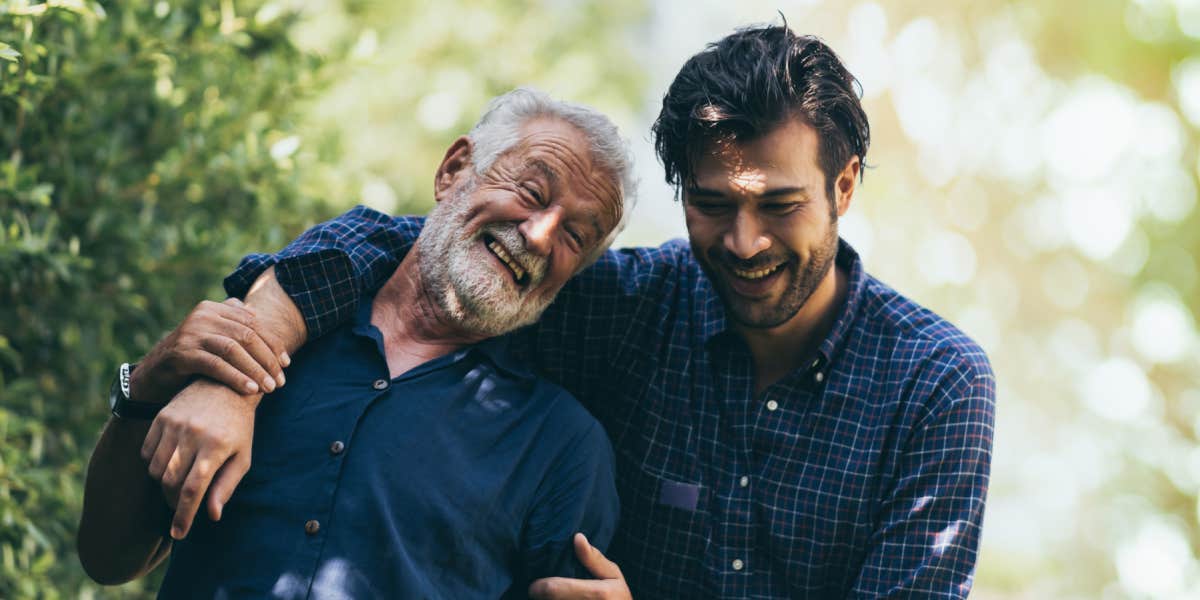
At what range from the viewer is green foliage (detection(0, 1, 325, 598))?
2.51 m

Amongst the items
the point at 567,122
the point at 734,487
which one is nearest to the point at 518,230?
the point at 567,122

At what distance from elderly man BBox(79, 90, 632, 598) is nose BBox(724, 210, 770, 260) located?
297 millimetres

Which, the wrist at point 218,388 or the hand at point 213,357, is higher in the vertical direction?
the hand at point 213,357

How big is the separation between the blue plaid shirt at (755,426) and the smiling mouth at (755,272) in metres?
0.22

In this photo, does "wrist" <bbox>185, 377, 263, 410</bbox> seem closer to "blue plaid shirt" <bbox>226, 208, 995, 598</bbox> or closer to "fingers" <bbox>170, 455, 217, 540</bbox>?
"fingers" <bbox>170, 455, 217, 540</bbox>

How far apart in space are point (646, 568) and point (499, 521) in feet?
1.41

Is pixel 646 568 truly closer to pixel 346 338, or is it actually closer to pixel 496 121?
pixel 346 338

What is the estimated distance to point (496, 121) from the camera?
2.50 m

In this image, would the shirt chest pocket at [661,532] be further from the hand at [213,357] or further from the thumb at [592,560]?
the hand at [213,357]

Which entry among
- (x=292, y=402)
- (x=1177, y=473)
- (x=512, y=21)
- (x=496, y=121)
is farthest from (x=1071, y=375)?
(x=292, y=402)

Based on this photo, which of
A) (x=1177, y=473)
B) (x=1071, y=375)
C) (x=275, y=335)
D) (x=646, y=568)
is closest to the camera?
(x=275, y=335)

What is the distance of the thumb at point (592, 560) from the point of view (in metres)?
2.17

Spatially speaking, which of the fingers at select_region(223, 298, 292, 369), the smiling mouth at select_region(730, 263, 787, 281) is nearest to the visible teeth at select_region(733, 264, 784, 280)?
the smiling mouth at select_region(730, 263, 787, 281)

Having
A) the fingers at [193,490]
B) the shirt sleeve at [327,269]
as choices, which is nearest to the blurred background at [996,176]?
the shirt sleeve at [327,269]
